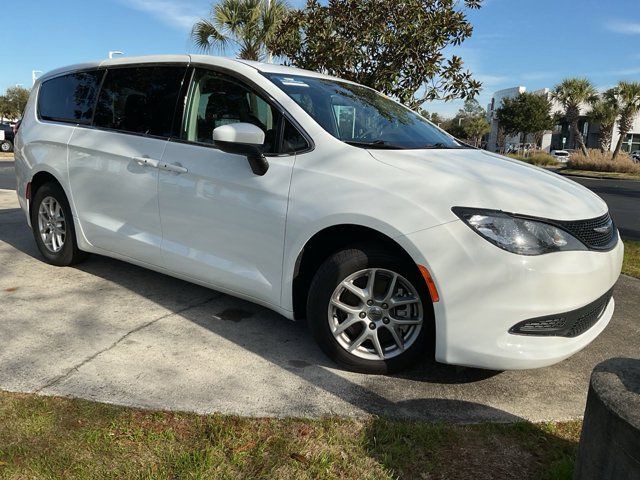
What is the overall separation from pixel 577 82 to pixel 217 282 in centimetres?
4467

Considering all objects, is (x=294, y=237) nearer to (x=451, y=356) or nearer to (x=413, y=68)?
(x=451, y=356)

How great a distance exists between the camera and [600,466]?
5.80 feet

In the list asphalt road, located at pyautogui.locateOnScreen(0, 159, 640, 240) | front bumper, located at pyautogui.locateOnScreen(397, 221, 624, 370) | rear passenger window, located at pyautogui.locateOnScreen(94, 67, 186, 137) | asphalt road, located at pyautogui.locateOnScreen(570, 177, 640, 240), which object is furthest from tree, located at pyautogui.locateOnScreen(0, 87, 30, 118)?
front bumper, located at pyautogui.locateOnScreen(397, 221, 624, 370)

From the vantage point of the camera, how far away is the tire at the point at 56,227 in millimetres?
4609

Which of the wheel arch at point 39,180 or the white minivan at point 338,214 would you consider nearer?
the white minivan at point 338,214

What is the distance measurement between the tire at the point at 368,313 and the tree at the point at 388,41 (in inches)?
164

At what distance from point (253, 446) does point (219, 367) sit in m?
0.84

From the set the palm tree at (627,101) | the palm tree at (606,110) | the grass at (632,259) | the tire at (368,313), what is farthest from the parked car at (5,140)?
the palm tree at (627,101)

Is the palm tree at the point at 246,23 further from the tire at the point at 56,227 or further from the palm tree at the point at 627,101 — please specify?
the palm tree at the point at 627,101

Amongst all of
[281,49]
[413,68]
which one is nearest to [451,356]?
[413,68]

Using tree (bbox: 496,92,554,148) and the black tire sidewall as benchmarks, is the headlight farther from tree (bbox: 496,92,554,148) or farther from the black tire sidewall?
tree (bbox: 496,92,554,148)

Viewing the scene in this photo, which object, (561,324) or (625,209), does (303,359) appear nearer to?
(561,324)

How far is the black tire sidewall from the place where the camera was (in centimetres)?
459

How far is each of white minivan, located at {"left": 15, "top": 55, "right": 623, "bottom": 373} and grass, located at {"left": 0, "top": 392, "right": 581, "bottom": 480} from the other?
0.43 metres
